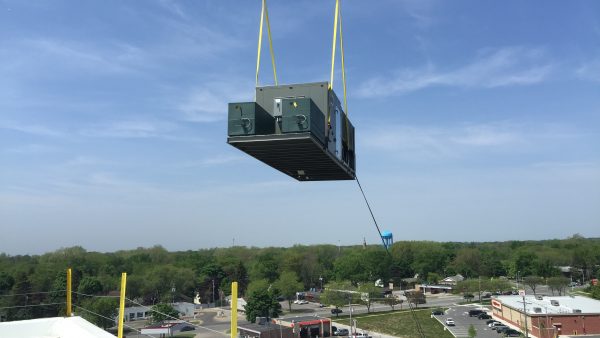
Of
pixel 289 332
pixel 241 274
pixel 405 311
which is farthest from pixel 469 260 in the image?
pixel 289 332

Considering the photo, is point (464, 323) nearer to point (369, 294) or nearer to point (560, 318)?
point (560, 318)

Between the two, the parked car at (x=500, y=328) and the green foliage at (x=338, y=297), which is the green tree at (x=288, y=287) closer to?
the green foliage at (x=338, y=297)

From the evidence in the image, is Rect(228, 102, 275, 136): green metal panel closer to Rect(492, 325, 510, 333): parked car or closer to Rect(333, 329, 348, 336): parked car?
Rect(333, 329, 348, 336): parked car

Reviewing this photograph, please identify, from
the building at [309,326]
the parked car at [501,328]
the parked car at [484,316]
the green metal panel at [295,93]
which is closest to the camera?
the green metal panel at [295,93]

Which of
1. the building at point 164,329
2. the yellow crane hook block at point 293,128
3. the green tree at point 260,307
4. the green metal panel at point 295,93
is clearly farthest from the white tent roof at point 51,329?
the green tree at point 260,307

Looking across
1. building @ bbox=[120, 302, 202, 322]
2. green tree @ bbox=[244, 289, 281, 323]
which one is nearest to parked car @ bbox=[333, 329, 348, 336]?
green tree @ bbox=[244, 289, 281, 323]

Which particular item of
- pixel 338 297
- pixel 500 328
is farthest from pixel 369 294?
pixel 500 328

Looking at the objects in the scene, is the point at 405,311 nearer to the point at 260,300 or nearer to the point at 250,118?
the point at 260,300
